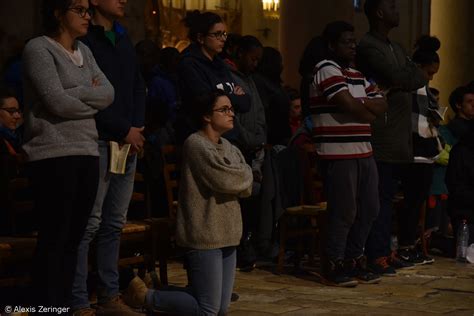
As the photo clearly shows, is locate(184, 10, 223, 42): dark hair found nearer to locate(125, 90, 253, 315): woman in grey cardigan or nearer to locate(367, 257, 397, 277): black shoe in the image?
locate(125, 90, 253, 315): woman in grey cardigan

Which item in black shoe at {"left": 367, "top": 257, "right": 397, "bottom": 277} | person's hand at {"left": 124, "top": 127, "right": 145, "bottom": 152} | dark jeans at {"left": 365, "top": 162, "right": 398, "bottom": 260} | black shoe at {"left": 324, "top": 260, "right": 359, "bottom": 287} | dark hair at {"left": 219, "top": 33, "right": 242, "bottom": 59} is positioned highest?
dark hair at {"left": 219, "top": 33, "right": 242, "bottom": 59}

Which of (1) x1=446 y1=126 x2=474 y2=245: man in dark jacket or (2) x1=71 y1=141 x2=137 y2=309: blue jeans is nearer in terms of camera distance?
(2) x1=71 y1=141 x2=137 y2=309: blue jeans

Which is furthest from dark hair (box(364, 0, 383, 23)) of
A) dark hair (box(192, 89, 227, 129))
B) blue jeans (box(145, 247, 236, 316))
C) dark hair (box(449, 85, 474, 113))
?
blue jeans (box(145, 247, 236, 316))

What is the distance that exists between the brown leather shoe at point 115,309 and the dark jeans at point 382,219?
3.14 metres

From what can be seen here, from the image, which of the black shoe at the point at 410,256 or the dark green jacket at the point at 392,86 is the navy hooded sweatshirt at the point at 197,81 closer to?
the dark green jacket at the point at 392,86

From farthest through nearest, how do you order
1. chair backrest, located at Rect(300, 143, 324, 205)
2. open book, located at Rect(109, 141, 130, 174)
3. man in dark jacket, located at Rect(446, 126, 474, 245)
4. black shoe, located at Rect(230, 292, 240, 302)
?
man in dark jacket, located at Rect(446, 126, 474, 245)
chair backrest, located at Rect(300, 143, 324, 205)
black shoe, located at Rect(230, 292, 240, 302)
open book, located at Rect(109, 141, 130, 174)

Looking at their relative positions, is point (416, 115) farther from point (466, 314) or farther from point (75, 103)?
point (75, 103)

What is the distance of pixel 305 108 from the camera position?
1002cm

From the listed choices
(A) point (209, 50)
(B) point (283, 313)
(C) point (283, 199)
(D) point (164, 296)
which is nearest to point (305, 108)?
(C) point (283, 199)

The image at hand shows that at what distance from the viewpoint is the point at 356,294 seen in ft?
29.6

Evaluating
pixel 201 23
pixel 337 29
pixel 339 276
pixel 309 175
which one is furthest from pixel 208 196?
pixel 309 175

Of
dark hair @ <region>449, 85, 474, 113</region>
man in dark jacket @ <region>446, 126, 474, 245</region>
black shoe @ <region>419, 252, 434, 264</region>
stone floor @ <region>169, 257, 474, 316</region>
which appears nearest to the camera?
stone floor @ <region>169, 257, 474, 316</region>

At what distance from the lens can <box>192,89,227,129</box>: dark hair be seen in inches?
299

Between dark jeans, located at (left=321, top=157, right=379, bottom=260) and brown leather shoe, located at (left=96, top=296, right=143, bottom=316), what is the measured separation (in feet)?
7.81
